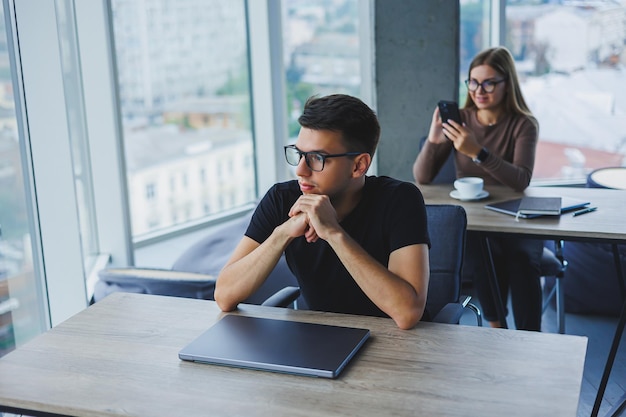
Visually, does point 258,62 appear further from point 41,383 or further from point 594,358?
point 41,383

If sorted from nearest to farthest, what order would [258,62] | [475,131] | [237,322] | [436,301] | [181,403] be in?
[181,403] → [237,322] → [436,301] → [475,131] → [258,62]

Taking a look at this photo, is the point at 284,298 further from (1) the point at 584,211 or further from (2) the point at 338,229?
(1) the point at 584,211

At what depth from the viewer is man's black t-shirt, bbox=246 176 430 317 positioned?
204 centimetres

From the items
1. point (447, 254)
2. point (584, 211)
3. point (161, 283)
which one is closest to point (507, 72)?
point (584, 211)

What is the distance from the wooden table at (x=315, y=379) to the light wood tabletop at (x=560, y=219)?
101 cm

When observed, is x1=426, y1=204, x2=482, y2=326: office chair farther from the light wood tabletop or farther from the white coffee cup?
the white coffee cup

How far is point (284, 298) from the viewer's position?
2.28 m

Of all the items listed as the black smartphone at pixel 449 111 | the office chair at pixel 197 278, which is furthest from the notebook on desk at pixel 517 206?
the office chair at pixel 197 278

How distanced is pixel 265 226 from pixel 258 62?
107 inches

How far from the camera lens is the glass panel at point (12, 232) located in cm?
252

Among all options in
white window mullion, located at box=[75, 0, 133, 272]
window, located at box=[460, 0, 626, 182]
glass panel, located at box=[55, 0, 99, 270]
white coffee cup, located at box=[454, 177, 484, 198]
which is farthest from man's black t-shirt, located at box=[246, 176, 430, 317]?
window, located at box=[460, 0, 626, 182]

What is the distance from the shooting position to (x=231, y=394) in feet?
4.88

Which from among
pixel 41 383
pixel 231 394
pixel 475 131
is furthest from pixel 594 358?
pixel 41 383

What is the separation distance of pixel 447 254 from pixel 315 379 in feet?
3.50
